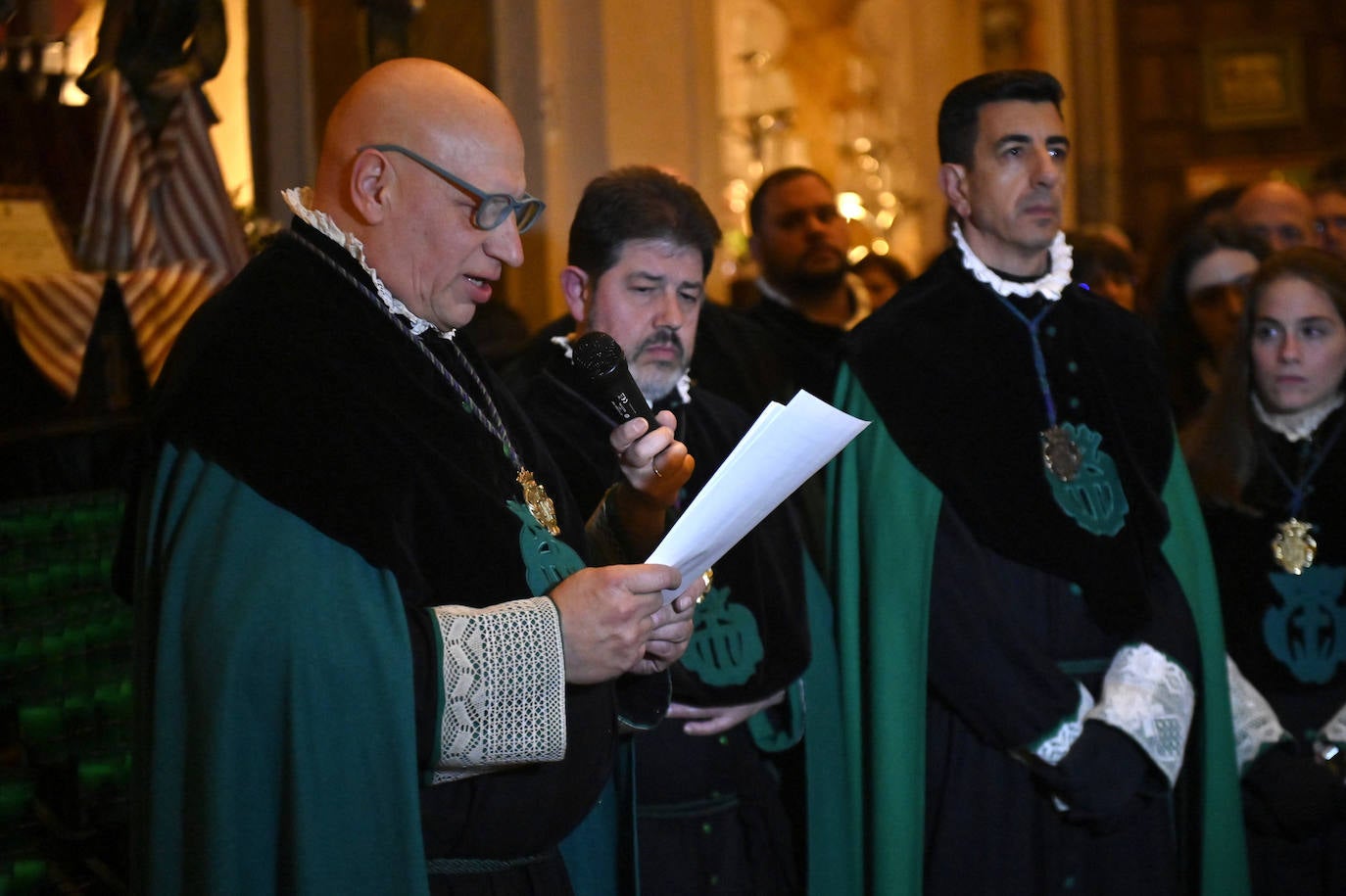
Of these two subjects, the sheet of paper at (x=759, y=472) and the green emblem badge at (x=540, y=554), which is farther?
the green emblem badge at (x=540, y=554)

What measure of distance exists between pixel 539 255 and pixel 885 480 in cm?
375

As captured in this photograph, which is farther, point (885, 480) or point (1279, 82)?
point (1279, 82)

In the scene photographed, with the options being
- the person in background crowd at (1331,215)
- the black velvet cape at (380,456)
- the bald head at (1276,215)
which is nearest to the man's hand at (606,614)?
the black velvet cape at (380,456)

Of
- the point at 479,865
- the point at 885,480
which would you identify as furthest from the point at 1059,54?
the point at 479,865

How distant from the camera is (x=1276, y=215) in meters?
5.15

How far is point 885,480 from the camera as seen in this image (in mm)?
3184

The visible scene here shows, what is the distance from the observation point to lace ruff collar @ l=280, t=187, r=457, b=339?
2.16 metres

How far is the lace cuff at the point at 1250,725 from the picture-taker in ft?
11.3

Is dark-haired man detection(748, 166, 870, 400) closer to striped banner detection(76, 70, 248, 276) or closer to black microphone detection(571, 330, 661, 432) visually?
striped banner detection(76, 70, 248, 276)

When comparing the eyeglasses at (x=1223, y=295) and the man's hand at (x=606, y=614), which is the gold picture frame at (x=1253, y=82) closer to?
the eyeglasses at (x=1223, y=295)

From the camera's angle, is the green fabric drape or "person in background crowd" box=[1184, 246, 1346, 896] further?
"person in background crowd" box=[1184, 246, 1346, 896]

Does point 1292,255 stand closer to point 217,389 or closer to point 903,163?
point 217,389

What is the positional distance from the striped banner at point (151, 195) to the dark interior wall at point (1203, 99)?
9.89 m

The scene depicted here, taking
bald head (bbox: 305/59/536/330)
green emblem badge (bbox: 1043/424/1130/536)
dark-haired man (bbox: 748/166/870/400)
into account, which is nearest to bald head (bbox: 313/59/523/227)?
bald head (bbox: 305/59/536/330)
